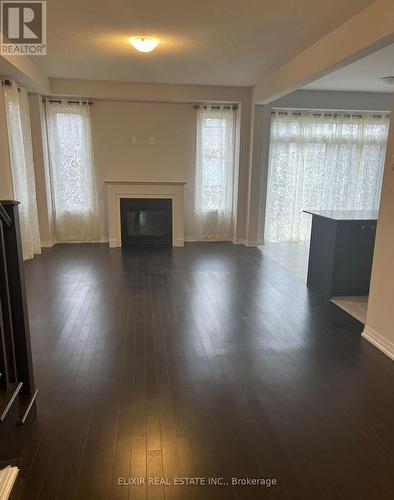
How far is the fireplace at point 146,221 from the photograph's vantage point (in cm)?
640

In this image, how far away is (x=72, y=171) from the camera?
6.22 metres

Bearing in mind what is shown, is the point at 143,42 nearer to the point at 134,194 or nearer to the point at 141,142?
the point at 141,142

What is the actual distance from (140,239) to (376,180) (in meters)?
4.55

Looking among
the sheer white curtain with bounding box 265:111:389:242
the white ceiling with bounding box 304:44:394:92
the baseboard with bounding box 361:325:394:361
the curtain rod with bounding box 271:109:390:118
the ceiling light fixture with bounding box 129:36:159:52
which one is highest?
the white ceiling with bounding box 304:44:394:92

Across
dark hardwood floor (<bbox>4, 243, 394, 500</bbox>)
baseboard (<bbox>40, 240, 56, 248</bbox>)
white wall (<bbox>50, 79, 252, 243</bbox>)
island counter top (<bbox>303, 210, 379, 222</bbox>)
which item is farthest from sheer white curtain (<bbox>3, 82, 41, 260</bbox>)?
island counter top (<bbox>303, 210, 379, 222</bbox>)

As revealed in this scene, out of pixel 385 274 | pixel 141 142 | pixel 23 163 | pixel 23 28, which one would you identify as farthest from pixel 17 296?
pixel 141 142

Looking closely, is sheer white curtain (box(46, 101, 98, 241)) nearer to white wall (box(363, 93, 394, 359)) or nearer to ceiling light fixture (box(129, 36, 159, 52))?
ceiling light fixture (box(129, 36, 159, 52))

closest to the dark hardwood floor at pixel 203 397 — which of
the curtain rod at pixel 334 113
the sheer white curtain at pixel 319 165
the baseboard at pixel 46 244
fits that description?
the baseboard at pixel 46 244

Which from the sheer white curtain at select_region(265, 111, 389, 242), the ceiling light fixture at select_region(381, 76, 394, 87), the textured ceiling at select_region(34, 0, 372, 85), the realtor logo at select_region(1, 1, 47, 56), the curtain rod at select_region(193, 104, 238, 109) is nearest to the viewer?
the textured ceiling at select_region(34, 0, 372, 85)

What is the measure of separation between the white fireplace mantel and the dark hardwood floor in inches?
93.5

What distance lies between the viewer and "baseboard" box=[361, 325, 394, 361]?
282cm

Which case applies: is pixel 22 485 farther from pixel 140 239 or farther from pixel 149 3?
pixel 140 239

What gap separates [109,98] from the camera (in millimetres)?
5992

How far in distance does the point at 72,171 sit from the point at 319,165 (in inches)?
175
